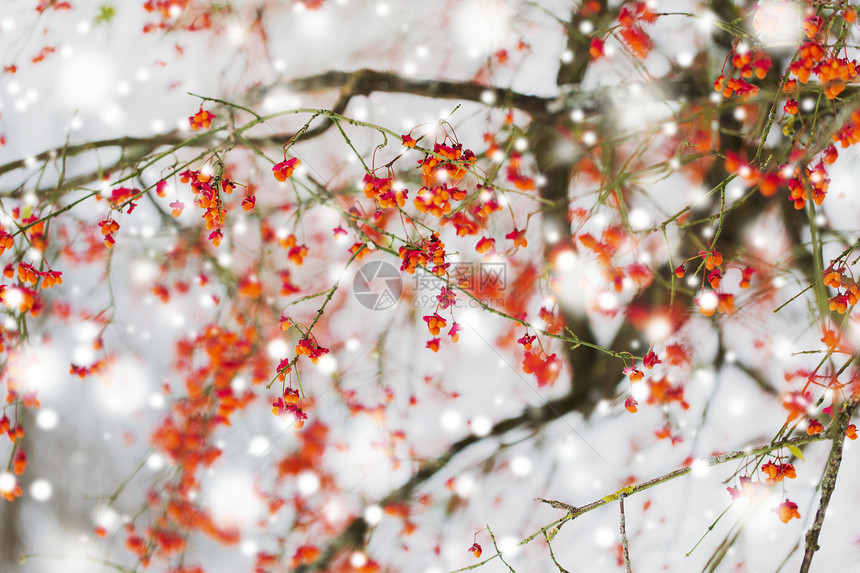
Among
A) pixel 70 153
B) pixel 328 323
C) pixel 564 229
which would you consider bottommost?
pixel 328 323

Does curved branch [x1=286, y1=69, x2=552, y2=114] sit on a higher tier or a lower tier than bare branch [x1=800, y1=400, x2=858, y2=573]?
higher

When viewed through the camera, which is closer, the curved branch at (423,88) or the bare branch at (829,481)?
the bare branch at (829,481)

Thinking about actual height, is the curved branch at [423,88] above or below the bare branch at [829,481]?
above

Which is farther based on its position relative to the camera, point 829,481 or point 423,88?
point 423,88

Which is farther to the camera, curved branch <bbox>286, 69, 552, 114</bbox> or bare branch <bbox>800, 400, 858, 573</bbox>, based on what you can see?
curved branch <bbox>286, 69, 552, 114</bbox>

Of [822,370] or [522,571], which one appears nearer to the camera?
[822,370]

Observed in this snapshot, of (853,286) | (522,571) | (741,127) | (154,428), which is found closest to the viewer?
(853,286)

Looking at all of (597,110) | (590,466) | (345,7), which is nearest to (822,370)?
(590,466)

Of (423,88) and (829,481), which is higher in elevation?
(423,88)

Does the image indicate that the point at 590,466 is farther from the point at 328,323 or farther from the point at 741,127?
the point at 741,127

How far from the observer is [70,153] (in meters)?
1.41

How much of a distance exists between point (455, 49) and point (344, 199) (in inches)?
19.6

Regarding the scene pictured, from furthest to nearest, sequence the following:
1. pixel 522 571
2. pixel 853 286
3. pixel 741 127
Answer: pixel 522 571 < pixel 741 127 < pixel 853 286

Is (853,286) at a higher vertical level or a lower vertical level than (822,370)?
lower
